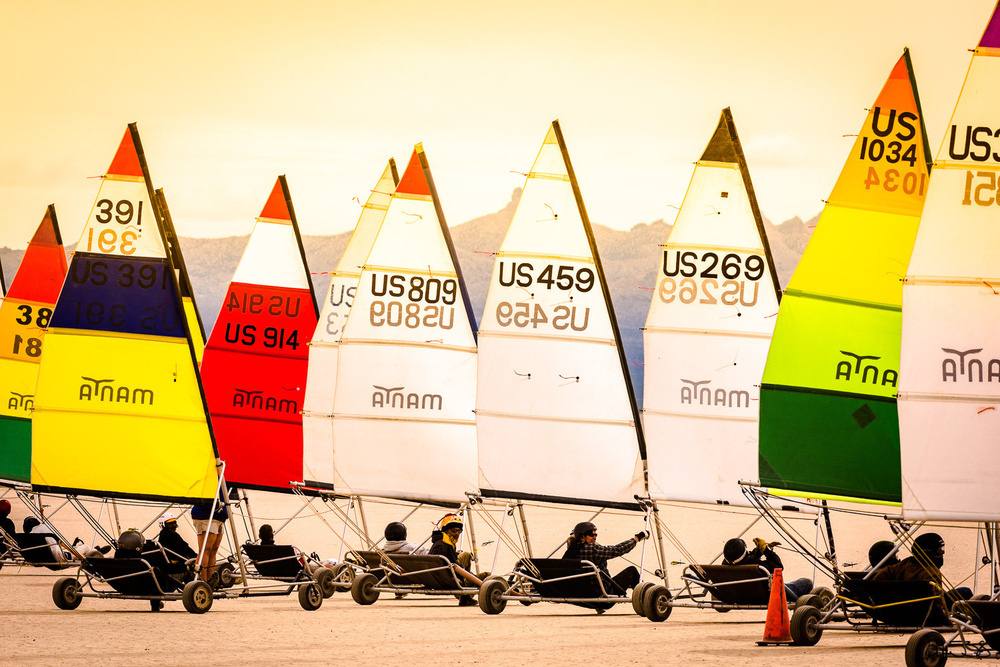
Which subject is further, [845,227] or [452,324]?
[452,324]

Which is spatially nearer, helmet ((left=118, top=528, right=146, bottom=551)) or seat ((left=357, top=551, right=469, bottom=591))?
helmet ((left=118, top=528, right=146, bottom=551))

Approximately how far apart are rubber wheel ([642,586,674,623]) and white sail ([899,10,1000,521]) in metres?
4.34

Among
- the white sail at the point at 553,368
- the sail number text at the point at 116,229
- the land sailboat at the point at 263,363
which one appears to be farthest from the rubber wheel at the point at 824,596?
the land sailboat at the point at 263,363

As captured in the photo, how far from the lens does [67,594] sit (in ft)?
54.9

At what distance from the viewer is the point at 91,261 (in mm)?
17875

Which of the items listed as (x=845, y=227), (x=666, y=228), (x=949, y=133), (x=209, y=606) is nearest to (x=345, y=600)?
(x=209, y=606)

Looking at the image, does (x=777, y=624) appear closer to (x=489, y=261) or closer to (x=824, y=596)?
(x=824, y=596)

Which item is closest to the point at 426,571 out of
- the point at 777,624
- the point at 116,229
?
the point at 777,624

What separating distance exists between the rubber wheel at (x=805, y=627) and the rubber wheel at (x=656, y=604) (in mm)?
3045

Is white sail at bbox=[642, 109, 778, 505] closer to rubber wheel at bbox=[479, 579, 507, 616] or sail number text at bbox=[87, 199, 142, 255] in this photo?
rubber wheel at bbox=[479, 579, 507, 616]

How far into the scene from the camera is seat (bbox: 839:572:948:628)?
507 inches

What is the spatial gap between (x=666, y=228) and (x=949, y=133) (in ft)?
521

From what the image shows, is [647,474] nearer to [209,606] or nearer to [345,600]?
[345,600]

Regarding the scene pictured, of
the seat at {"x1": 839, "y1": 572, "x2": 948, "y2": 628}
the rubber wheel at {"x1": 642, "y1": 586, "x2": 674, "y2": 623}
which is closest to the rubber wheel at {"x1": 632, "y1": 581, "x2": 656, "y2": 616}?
the rubber wheel at {"x1": 642, "y1": 586, "x2": 674, "y2": 623}
